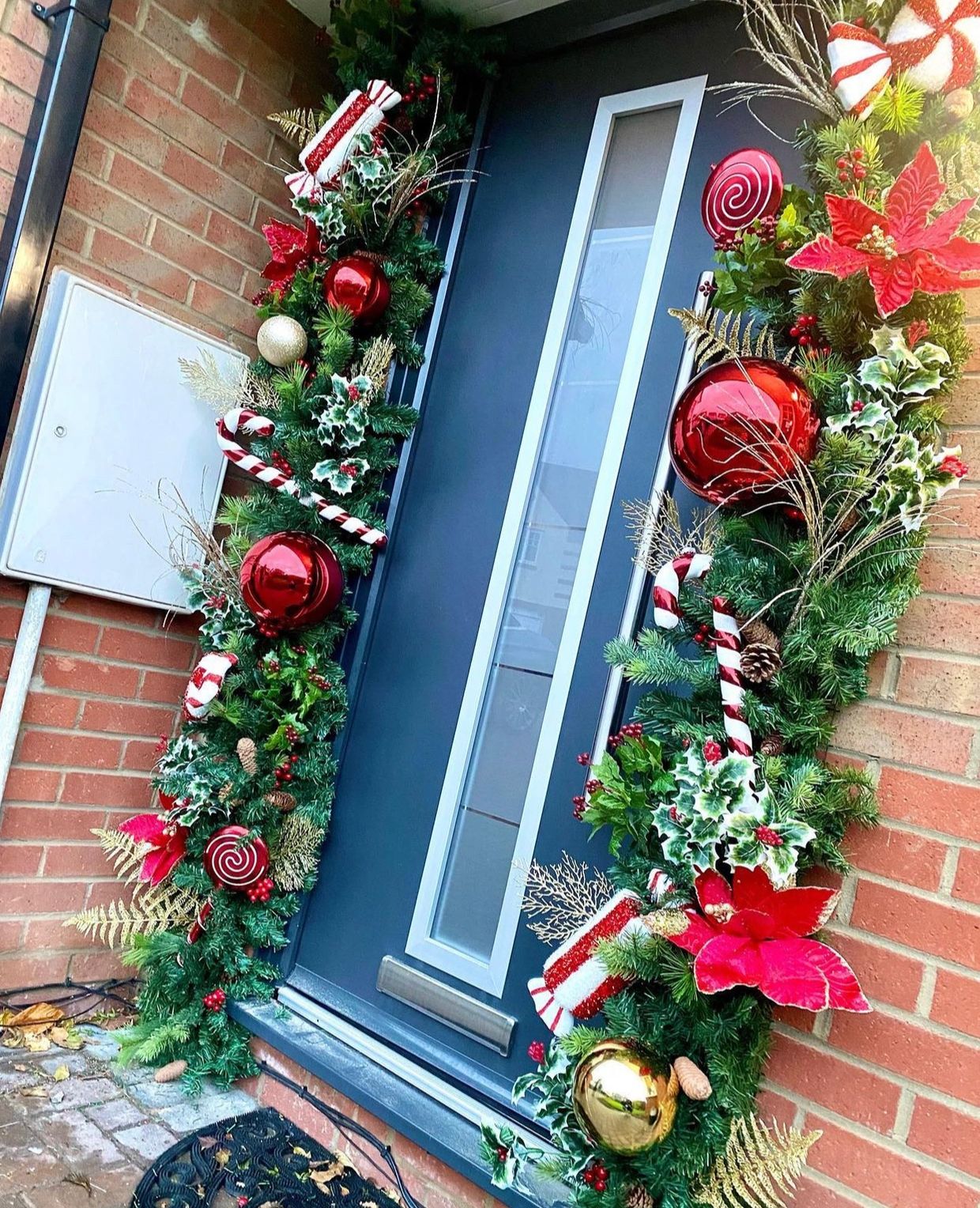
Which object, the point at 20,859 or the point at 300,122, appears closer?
the point at 20,859

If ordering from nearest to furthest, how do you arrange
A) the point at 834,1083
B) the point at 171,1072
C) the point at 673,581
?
the point at 834,1083
the point at 673,581
the point at 171,1072

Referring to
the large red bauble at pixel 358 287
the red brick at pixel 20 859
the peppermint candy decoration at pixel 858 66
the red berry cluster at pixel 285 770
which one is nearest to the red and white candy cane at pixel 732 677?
the peppermint candy decoration at pixel 858 66

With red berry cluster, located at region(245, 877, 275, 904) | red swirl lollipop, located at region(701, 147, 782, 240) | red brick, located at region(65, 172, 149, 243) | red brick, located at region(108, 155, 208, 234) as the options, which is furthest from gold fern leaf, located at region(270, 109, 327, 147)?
red berry cluster, located at region(245, 877, 275, 904)

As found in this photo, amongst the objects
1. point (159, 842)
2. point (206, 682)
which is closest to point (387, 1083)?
point (159, 842)

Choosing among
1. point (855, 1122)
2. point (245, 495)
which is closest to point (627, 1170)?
point (855, 1122)

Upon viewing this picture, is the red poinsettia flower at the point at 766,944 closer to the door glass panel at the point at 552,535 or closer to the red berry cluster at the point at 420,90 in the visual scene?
the door glass panel at the point at 552,535

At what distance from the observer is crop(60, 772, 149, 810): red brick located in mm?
2215

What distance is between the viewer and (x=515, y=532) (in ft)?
6.81

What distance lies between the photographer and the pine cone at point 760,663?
1380 mm

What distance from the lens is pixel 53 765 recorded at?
2176 millimetres

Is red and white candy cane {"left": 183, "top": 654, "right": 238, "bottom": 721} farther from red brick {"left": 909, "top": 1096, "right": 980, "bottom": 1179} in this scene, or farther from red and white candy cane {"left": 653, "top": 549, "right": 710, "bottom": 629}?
red brick {"left": 909, "top": 1096, "right": 980, "bottom": 1179}

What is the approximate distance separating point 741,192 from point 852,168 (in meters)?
0.22

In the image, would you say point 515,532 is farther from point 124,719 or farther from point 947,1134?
point 947,1134

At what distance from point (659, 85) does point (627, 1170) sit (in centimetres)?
212
